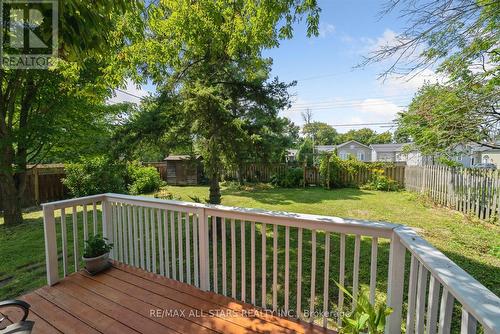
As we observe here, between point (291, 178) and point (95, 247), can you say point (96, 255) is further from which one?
point (291, 178)

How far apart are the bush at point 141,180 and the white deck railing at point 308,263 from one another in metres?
6.19

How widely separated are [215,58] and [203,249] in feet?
9.98

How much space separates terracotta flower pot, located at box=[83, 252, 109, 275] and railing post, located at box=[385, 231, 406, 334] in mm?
3009

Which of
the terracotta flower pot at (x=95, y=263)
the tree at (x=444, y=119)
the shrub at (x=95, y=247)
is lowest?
the terracotta flower pot at (x=95, y=263)

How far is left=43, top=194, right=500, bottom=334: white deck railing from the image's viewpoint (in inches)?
40.8

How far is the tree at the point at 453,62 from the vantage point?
2.54 metres

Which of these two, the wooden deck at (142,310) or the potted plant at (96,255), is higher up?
the potted plant at (96,255)

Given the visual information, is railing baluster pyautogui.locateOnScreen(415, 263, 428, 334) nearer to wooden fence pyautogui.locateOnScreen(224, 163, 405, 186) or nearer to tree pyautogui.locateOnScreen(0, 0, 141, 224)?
tree pyautogui.locateOnScreen(0, 0, 141, 224)

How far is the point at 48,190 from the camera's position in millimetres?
8898

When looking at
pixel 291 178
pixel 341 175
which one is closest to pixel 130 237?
pixel 291 178

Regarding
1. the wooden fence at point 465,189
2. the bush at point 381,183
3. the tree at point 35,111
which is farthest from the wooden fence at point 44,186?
the wooden fence at point 465,189

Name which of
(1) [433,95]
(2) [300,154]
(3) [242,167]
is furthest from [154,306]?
(2) [300,154]

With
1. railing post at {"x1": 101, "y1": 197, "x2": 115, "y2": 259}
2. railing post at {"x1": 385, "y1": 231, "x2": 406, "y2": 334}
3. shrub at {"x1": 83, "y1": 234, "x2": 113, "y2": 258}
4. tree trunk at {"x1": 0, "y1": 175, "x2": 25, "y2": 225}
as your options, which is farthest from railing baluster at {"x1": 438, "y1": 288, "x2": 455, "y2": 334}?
tree trunk at {"x1": 0, "y1": 175, "x2": 25, "y2": 225}

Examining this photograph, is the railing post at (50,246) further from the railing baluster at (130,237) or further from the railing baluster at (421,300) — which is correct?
the railing baluster at (421,300)
